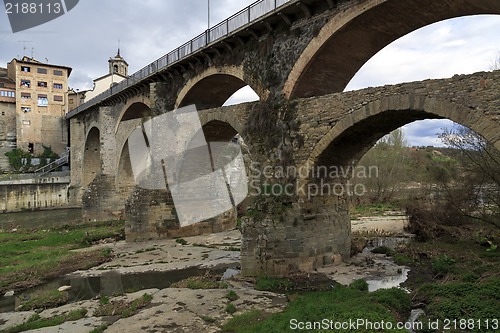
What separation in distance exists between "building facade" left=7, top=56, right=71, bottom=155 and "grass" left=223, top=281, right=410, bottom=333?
50151 mm

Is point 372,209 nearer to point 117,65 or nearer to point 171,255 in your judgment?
point 171,255

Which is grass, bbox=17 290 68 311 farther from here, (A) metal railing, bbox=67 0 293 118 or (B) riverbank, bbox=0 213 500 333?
(A) metal railing, bbox=67 0 293 118

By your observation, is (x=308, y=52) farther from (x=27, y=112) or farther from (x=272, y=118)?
(x=27, y=112)

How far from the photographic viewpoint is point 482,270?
10242 mm

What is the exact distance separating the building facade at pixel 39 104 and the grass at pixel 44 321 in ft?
152

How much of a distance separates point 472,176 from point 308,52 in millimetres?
10863

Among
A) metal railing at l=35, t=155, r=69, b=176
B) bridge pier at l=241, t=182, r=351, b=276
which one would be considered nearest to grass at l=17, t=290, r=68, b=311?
bridge pier at l=241, t=182, r=351, b=276

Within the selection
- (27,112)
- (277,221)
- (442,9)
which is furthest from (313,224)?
(27,112)

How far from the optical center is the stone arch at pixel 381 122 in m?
7.15

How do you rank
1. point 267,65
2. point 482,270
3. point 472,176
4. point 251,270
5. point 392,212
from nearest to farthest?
point 482,270 → point 251,270 → point 267,65 → point 472,176 → point 392,212

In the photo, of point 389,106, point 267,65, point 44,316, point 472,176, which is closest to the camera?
point 389,106

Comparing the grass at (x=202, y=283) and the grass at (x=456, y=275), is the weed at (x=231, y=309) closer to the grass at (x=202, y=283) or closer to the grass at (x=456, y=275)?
the grass at (x=202, y=283)

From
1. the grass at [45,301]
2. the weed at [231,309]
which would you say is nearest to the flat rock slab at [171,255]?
the grass at [45,301]

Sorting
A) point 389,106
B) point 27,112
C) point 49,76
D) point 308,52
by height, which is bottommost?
Answer: point 389,106
